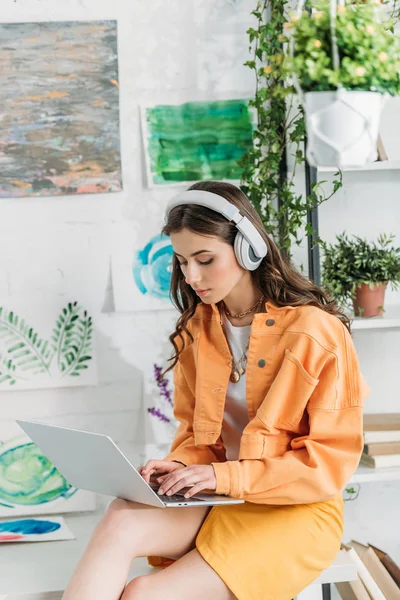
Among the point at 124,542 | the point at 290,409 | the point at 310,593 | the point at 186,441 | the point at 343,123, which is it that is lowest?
the point at 310,593

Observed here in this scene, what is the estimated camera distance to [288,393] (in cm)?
152

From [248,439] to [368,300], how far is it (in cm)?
65

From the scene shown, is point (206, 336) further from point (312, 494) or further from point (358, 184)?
point (358, 184)

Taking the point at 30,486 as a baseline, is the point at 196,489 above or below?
above

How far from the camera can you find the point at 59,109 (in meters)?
2.09

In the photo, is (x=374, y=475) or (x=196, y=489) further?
(x=374, y=475)

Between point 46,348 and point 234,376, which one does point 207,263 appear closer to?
point 234,376

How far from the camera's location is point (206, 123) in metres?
2.10

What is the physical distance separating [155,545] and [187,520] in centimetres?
9

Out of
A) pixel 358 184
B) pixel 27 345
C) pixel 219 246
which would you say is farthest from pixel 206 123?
pixel 27 345

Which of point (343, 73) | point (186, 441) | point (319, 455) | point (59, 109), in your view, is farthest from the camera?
point (59, 109)

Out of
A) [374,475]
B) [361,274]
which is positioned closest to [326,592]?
[374,475]

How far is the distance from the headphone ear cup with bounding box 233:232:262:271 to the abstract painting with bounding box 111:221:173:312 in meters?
0.58

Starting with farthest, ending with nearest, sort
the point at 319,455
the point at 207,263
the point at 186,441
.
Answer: the point at 186,441, the point at 207,263, the point at 319,455
